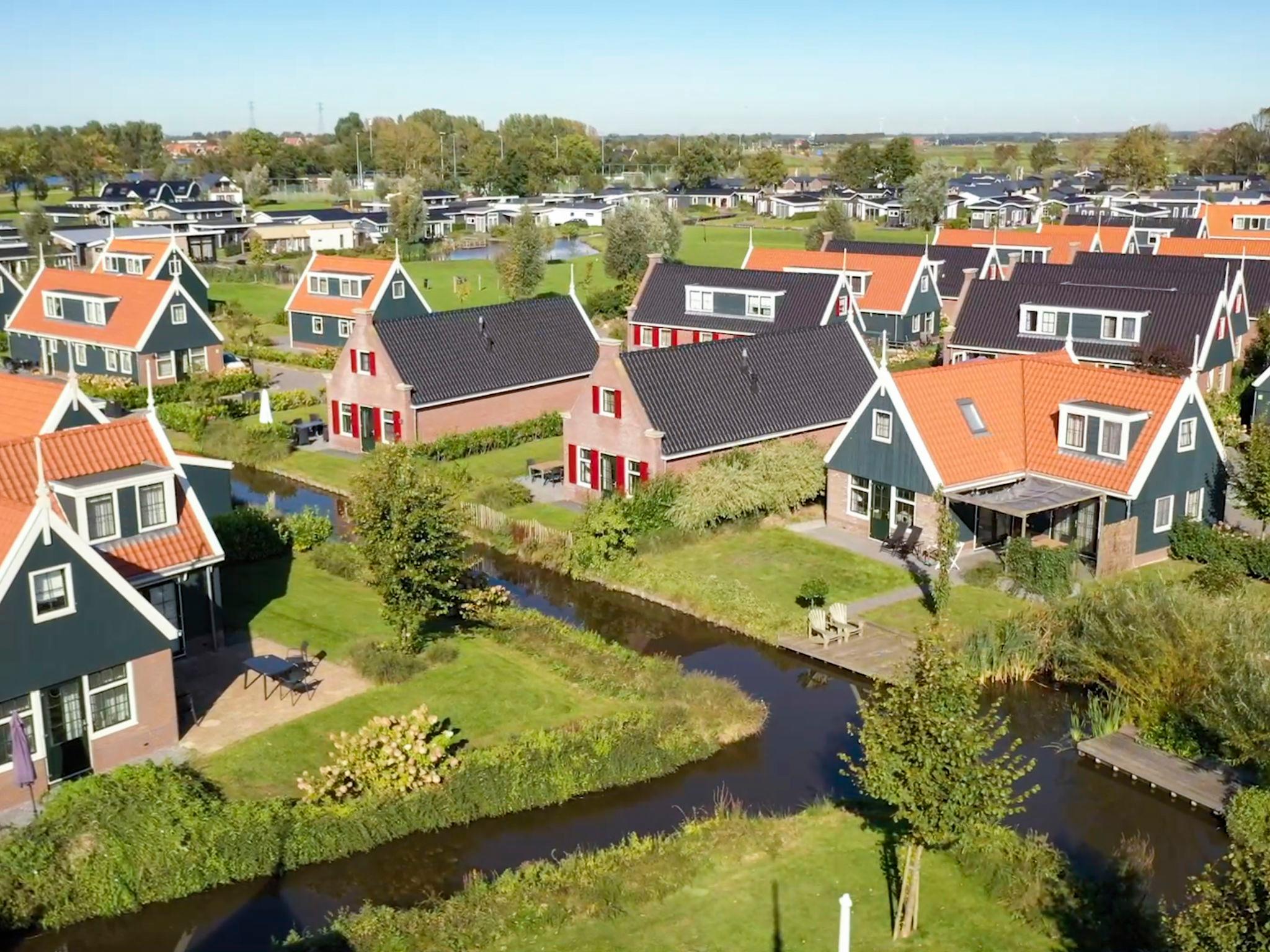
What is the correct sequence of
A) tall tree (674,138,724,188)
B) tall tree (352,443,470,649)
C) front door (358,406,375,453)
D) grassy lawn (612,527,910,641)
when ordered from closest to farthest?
tall tree (352,443,470,649), grassy lawn (612,527,910,641), front door (358,406,375,453), tall tree (674,138,724,188)

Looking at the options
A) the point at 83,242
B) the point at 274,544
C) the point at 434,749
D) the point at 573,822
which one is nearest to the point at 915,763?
the point at 573,822

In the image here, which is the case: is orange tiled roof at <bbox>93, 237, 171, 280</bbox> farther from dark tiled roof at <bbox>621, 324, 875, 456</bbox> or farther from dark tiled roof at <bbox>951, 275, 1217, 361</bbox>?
dark tiled roof at <bbox>951, 275, 1217, 361</bbox>

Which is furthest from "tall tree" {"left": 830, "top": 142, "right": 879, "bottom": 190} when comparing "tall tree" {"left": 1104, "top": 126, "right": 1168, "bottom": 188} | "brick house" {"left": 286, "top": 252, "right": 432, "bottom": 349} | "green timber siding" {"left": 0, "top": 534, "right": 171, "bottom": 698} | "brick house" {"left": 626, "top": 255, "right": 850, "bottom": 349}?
"green timber siding" {"left": 0, "top": 534, "right": 171, "bottom": 698}

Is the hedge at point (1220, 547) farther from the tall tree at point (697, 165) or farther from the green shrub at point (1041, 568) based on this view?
the tall tree at point (697, 165)

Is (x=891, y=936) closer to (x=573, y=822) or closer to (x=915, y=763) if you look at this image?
(x=915, y=763)

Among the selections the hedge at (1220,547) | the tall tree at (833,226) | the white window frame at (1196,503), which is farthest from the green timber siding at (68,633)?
the tall tree at (833,226)

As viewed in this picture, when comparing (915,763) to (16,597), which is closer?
(915,763)
